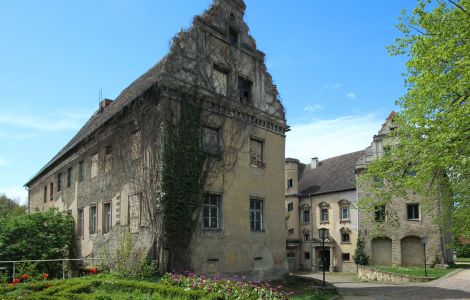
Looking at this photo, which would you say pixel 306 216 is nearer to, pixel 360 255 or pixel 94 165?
pixel 360 255

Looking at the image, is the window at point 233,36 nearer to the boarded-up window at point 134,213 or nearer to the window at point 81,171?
the boarded-up window at point 134,213

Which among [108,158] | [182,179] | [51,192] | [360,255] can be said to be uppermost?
[108,158]

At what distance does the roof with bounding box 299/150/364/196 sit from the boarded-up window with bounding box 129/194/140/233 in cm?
2771

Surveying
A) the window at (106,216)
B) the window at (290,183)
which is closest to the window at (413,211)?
the window at (290,183)

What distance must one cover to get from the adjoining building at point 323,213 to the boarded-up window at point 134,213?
86.2 ft

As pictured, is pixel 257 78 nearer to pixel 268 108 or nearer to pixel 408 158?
pixel 268 108

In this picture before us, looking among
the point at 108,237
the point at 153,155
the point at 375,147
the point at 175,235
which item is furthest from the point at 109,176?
the point at 375,147

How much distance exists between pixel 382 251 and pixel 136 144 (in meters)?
27.7

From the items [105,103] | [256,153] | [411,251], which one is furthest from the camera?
[411,251]

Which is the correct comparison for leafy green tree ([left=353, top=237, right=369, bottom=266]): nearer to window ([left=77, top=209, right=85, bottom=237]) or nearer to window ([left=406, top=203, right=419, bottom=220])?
window ([left=406, top=203, right=419, bottom=220])

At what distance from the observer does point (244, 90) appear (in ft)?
71.4

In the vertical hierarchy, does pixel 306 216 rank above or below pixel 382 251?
above

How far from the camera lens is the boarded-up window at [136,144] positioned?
1827 cm

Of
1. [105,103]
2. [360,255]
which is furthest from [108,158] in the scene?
[360,255]
